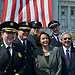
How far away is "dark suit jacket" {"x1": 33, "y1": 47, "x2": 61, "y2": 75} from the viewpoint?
361cm

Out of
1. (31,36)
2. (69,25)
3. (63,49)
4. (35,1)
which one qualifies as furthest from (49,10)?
(69,25)

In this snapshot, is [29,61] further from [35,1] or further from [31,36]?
[35,1]

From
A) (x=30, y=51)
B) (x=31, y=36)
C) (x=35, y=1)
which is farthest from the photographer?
(x=35, y=1)

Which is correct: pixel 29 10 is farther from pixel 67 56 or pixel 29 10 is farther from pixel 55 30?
pixel 67 56

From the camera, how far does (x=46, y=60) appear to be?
3668mm

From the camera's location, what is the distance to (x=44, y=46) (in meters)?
3.80

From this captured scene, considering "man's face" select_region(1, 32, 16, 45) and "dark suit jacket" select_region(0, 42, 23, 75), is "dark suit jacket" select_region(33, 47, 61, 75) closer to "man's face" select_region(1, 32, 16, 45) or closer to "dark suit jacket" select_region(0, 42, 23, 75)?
"dark suit jacket" select_region(0, 42, 23, 75)

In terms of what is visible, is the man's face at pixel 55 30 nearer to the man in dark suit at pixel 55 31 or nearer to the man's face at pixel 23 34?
the man in dark suit at pixel 55 31

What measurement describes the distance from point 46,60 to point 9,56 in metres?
0.89

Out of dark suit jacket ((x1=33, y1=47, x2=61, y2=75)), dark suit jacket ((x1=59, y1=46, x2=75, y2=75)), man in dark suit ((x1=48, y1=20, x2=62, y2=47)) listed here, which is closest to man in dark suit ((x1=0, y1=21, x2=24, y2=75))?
dark suit jacket ((x1=33, y1=47, x2=61, y2=75))

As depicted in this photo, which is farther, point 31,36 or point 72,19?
point 72,19

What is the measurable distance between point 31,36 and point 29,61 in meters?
1.90

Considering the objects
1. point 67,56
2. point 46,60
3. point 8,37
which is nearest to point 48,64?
point 46,60

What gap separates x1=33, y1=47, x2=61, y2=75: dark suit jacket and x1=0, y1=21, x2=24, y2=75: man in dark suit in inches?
16.3
